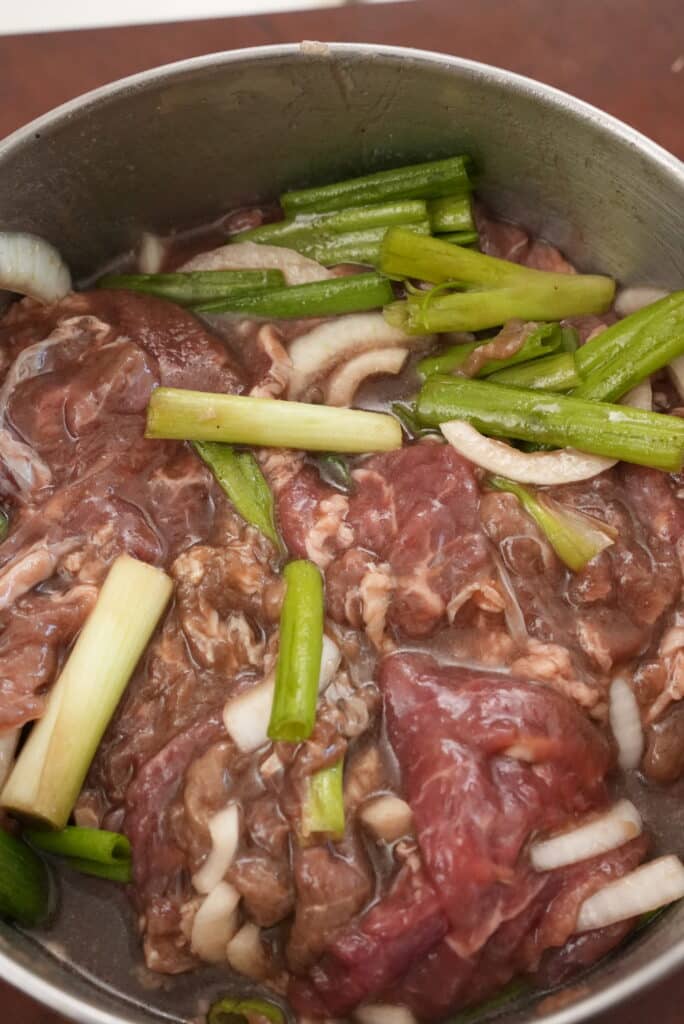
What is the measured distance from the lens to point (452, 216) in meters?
2.96

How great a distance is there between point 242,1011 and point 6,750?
0.83 metres

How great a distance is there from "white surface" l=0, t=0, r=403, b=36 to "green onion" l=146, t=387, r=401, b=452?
2008 millimetres

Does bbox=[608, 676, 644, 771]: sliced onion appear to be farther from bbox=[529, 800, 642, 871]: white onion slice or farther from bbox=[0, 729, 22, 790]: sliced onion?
bbox=[0, 729, 22, 790]: sliced onion

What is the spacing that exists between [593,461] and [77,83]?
250 centimetres

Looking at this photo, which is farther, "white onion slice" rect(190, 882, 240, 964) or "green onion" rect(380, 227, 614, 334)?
"green onion" rect(380, 227, 614, 334)

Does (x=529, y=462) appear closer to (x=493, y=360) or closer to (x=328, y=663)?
(x=493, y=360)

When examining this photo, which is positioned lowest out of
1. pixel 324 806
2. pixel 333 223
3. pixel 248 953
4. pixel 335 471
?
pixel 248 953

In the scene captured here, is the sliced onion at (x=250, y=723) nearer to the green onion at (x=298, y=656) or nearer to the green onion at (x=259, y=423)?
the green onion at (x=298, y=656)

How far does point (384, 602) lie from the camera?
2373 millimetres

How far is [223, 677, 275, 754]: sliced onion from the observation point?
7.40 ft

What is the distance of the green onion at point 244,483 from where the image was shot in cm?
256

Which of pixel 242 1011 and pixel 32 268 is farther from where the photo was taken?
pixel 32 268

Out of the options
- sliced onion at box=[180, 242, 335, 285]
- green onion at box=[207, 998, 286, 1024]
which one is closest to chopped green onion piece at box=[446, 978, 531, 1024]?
green onion at box=[207, 998, 286, 1024]

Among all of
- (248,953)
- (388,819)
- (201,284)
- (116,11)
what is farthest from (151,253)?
(248,953)
